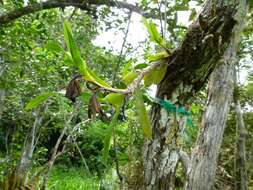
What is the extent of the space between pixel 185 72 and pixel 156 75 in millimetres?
78

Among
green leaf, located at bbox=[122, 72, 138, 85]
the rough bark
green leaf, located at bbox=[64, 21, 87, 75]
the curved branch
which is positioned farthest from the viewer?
the rough bark

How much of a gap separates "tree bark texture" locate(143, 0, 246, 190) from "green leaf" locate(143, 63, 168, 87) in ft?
0.07

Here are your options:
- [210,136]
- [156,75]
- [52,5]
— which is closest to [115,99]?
[156,75]

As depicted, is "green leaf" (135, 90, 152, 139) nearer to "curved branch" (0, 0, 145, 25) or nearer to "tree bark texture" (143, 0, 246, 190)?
"tree bark texture" (143, 0, 246, 190)

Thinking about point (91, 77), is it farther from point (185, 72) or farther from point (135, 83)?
point (185, 72)

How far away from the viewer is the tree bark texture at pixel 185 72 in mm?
999

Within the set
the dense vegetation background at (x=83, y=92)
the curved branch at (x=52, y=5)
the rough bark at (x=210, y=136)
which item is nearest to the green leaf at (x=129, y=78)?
the dense vegetation background at (x=83, y=92)

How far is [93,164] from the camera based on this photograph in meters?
8.20

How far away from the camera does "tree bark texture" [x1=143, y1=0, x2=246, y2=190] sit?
999 mm

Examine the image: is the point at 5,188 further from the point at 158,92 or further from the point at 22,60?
the point at 158,92

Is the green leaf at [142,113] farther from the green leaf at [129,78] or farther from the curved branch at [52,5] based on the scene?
the curved branch at [52,5]

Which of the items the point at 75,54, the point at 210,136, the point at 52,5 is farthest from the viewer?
the point at 210,136

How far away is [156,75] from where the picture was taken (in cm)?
102

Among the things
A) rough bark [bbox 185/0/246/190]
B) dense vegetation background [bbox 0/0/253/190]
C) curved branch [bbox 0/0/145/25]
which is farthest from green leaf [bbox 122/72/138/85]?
rough bark [bbox 185/0/246/190]
